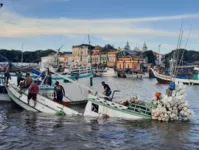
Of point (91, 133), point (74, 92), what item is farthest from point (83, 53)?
point (91, 133)

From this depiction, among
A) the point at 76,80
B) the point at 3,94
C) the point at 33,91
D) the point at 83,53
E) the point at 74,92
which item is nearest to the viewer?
the point at 33,91

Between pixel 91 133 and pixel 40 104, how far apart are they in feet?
23.7

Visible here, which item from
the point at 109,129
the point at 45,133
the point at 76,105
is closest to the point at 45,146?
the point at 45,133

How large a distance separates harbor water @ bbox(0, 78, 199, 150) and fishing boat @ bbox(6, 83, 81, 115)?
72 centimetres

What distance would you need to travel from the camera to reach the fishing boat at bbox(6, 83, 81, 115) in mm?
22688

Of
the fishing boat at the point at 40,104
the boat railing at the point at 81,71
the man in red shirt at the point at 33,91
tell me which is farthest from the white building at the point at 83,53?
the man in red shirt at the point at 33,91

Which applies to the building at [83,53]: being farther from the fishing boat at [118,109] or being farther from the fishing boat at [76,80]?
the fishing boat at [118,109]

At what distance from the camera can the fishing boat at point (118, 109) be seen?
832 inches

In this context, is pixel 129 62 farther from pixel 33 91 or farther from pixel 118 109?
pixel 118 109

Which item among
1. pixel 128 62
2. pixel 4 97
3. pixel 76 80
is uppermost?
pixel 76 80

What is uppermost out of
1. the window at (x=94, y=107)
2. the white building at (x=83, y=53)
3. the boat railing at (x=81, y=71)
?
the white building at (x=83, y=53)

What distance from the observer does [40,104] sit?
2356 centimetres

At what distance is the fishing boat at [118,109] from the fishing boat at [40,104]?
1.57 metres

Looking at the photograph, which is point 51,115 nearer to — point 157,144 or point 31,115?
point 31,115
